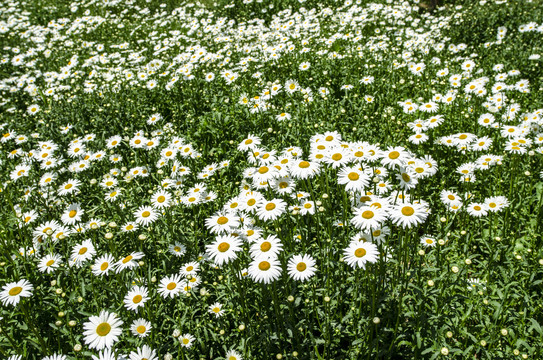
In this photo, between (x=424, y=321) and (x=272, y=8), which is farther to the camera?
(x=272, y=8)

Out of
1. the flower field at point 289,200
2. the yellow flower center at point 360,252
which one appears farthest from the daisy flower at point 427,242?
the yellow flower center at point 360,252

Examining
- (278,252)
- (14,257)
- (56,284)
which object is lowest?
(14,257)

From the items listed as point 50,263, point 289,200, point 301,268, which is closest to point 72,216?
point 50,263

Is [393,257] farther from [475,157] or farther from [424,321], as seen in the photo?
[475,157]

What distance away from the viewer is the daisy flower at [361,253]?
238 centimetres

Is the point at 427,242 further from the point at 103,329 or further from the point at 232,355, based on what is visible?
the point at 103,329

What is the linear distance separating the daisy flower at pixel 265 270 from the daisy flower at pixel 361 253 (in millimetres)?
499

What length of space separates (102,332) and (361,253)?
184cm

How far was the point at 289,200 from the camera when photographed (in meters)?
3.59

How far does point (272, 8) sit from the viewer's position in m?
11.6

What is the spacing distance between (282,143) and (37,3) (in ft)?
48.7

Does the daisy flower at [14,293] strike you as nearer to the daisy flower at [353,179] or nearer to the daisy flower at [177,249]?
the daisy flower at [177,249]

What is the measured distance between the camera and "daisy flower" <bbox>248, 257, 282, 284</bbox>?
8.11 ft

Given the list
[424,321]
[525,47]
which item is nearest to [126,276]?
[424,321]
